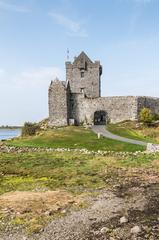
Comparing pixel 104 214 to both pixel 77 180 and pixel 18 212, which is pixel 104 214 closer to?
pixel 18 212

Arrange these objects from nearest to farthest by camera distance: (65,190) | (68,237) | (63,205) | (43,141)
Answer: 1. (68,237)
2. (63,205)
3. (65,190)
4. (43,141)

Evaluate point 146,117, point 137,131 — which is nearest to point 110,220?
point 137,131

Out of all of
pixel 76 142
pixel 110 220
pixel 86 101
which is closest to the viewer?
pixel 110 220

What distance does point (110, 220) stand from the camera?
59.9 feet

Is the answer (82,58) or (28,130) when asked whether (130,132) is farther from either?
(82,58)

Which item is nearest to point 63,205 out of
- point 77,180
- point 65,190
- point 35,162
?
point 65,190

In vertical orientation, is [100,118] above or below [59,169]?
above

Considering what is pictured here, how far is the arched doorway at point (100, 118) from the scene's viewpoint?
81.9 meters

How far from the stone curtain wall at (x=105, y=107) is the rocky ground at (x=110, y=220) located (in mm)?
55567

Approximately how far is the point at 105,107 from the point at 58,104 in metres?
9.61

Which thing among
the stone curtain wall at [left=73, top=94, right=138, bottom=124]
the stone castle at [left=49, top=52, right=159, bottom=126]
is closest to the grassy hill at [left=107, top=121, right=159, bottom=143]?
the stone curtain wall at [left=73, top=94, right=138, bottom=124]

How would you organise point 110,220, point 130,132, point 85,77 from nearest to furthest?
1. point 110,220
2. point 130,132
3. point 85,77

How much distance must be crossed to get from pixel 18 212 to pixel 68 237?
15.3 ft

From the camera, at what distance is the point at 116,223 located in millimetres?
17766
